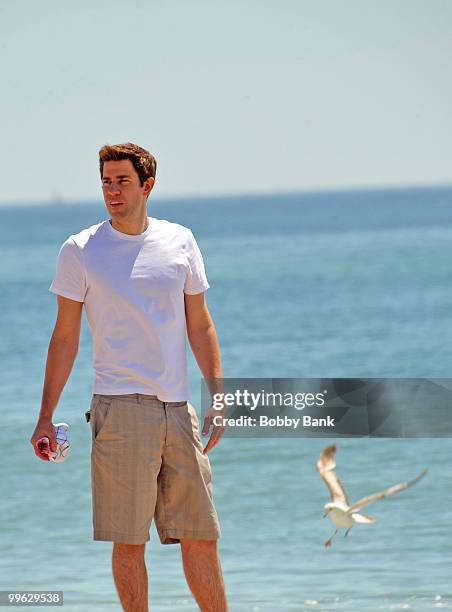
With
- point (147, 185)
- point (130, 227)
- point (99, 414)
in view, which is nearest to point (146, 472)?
point (99, 414)

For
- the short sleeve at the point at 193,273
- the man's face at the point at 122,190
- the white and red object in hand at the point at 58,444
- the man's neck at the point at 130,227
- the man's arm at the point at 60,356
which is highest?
the man's face at the point at 122,190

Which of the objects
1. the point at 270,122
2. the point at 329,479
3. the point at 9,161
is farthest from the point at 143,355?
the point at 9,161

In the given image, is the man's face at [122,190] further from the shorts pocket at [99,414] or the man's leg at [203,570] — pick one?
the man's leg at [203,570]

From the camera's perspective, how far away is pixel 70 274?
11.2ft

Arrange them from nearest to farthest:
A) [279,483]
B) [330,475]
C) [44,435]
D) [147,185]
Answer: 1. [44,435]
2. [147,185]
3. [330,475]
4. [279,483]

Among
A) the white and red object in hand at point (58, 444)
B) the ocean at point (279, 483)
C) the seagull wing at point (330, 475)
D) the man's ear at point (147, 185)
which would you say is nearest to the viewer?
the white and red object in hand at point (58, 444)

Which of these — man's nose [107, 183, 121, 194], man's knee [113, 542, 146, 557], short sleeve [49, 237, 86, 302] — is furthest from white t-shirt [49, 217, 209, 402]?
man's knee [113, 542, 146, 557]

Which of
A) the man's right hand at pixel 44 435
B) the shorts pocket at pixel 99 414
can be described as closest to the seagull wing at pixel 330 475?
the shorts pocket at pixel 99 414

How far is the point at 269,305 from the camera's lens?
25.2 m

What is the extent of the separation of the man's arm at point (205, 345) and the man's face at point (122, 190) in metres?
0.26

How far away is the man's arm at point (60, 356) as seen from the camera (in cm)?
339

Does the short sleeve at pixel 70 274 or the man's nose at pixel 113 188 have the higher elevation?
the man's nose at pixel 113 188

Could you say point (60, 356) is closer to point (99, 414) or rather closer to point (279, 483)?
point (99, 414)

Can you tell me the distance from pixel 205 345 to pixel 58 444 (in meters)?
0.45
